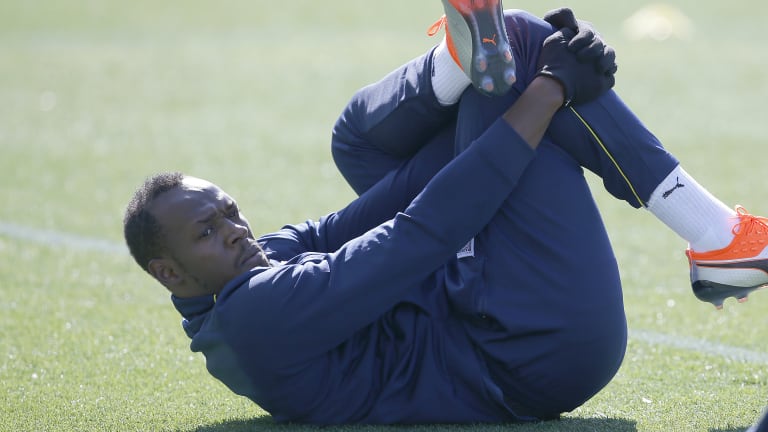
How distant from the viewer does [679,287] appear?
5504 mm

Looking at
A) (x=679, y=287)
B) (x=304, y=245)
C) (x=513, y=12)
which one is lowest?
(x=679, y=287)

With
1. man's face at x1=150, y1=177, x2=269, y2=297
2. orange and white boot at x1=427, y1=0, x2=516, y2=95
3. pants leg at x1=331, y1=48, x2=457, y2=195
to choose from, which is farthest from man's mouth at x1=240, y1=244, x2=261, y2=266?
orange and white boot at x1=427, y1=0, x2=516, y2=95

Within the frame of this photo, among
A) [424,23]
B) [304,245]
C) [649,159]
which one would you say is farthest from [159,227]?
[424,23]

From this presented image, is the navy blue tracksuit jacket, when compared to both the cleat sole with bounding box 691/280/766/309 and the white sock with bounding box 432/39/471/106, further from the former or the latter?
the cleat sole with bounding box 691/280/766/309

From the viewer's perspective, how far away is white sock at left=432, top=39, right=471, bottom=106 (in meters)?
3.49

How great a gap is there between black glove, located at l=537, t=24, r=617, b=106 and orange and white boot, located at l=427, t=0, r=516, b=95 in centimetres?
15

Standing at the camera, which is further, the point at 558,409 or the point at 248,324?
the point at 558,409

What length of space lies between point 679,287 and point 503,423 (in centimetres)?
238

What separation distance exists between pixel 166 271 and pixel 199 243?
0.49 ft

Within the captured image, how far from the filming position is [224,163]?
878 cm

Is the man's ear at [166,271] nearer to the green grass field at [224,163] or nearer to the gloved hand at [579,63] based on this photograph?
the green grass field at [224,163]

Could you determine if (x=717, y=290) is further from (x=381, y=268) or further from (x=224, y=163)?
(x=224, y=163)

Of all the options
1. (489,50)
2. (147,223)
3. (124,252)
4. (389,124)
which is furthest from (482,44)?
(124,252)

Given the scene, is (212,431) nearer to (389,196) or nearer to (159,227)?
(159,227)
